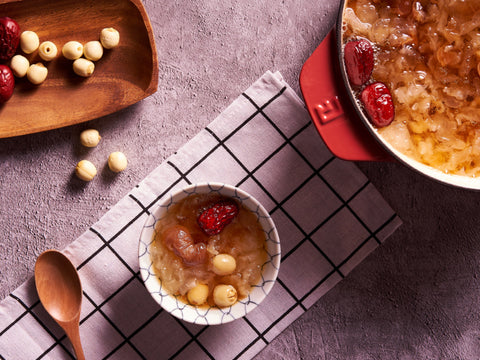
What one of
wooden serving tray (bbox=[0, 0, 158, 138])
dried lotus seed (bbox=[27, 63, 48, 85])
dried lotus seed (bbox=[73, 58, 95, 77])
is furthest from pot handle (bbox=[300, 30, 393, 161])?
dried lotus seed (bbox=[27, 63, 48, 85])

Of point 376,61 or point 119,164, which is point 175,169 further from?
point 376,61

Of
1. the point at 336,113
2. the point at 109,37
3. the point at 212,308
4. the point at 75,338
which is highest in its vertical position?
the point at 336,113

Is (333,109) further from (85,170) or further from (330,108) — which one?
(85,170)

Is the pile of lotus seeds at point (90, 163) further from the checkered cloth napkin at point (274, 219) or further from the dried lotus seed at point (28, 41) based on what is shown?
the dried lotus seed at point (28, 41)

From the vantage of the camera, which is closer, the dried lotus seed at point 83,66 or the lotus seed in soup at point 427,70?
the lotus seed in soup at point 427,70

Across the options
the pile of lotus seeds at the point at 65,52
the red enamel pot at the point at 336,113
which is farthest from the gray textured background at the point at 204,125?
the red enamel pot at the point at 336,113

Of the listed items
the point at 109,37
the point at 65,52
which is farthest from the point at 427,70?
the point at 65,52

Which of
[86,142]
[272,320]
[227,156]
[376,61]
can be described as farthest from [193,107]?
[272,320]
